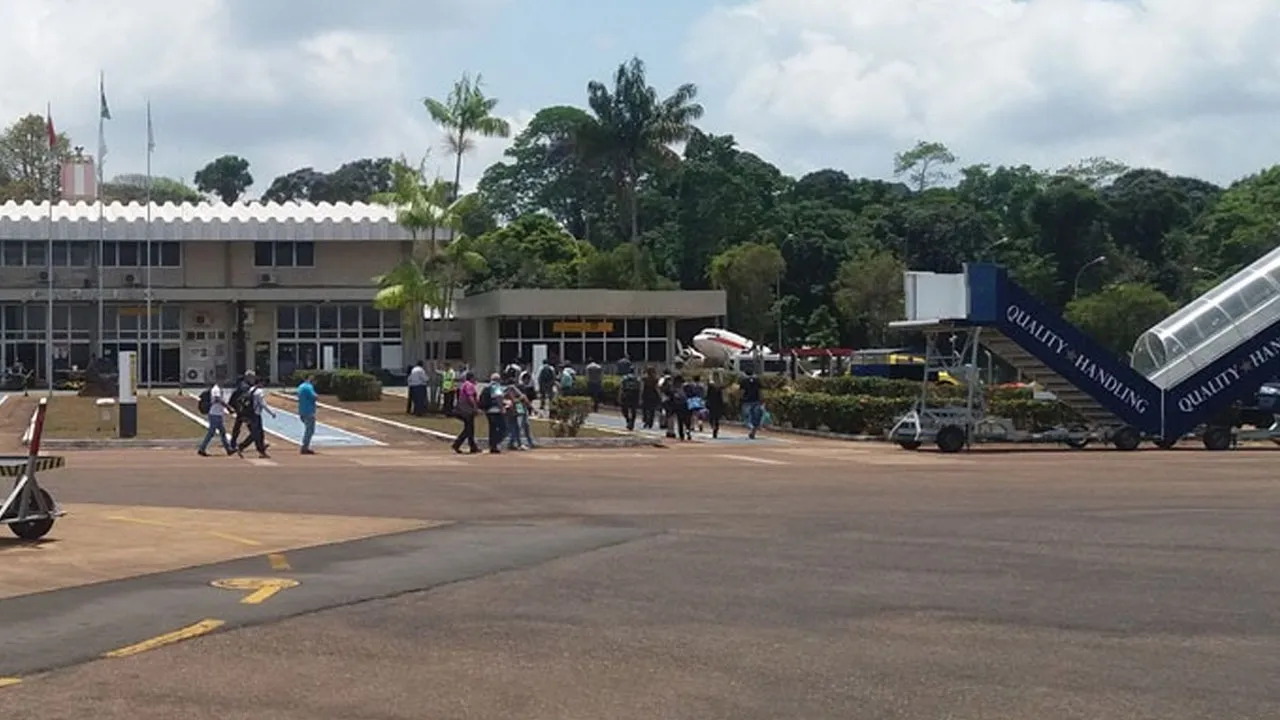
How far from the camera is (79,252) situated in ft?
243

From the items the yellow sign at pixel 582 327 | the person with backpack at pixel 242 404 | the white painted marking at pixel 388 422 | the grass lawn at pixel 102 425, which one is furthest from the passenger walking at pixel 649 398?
the yellow sign at pixel 582 327

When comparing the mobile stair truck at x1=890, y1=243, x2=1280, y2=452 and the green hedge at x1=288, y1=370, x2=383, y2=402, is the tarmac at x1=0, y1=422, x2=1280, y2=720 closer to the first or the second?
the mobile stair truck at x1=890, y1=243, x2=1280, y2=452

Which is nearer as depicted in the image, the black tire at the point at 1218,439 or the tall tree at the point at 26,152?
the black tire at the point at 1218,439

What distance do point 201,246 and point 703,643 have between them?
222 feet

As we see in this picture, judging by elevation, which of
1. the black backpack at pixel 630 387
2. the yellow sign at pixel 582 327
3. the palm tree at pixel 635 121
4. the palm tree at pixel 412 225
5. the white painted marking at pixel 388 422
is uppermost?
the palm tree at pixel 635 121

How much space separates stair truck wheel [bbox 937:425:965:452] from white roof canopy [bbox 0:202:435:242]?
4140cm

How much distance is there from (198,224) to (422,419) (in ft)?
110

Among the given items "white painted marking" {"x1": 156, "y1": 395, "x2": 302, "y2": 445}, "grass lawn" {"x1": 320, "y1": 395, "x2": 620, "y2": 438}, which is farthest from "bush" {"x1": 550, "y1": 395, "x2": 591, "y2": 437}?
"white painted marking" {"x1": 156, "y1": 395, "x2": 302, "y2": 445}

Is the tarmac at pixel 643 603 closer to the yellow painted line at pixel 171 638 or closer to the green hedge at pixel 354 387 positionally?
the yellow painted line at pixel 171 638

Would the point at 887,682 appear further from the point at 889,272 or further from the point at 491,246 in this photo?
the point at 491,246

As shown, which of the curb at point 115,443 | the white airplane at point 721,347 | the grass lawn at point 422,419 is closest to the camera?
the curb at point 115,443

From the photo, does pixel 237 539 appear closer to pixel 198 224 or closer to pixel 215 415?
pixel 215 415

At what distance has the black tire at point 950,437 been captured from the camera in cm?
3534

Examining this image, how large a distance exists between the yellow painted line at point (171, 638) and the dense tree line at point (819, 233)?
61.8 metres
